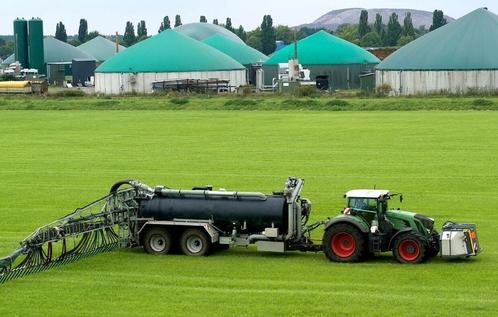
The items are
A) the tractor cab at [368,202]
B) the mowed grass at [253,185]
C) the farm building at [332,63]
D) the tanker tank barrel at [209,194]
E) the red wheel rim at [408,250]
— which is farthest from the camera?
the farm building at [332,63]

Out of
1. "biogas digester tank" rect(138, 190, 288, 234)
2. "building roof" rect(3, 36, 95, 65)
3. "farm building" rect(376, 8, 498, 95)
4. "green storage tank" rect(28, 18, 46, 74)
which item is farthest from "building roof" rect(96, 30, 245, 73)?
"biogas digester tank" rect(138, 190, 288, 234)

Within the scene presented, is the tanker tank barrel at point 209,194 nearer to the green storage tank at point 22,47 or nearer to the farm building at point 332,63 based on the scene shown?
the farm building at point 332,63

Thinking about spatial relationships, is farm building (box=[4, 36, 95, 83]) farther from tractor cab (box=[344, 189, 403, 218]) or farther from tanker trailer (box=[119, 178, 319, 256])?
tractor cab (box=[344, 189, 403, 218])

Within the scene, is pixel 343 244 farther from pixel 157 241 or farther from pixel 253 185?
pixel 253 185

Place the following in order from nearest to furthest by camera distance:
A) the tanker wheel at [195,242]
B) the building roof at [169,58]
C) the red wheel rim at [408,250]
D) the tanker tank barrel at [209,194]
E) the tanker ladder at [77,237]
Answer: the tanker ladder at [77,237]
the red wheel rim at [408,250]
the tanker wheel at [195,242]
the tanker tank barrel at [209,194]
the building roof at [169,58]

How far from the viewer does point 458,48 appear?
98.2m

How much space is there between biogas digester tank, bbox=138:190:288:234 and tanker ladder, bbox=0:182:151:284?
19.6 inches

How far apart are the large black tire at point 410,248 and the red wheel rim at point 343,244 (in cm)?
85

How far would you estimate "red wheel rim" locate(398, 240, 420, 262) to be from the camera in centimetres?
2259

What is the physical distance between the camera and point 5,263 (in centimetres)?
2164

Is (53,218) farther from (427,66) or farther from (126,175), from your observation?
(427,66)

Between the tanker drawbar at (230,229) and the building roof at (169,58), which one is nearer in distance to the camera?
the tanker drawbar at (230,229)

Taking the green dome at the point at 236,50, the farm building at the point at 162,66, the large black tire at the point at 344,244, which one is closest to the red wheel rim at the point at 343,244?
the large black tire at the point at 344,244

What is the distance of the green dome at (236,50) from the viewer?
145 metres
